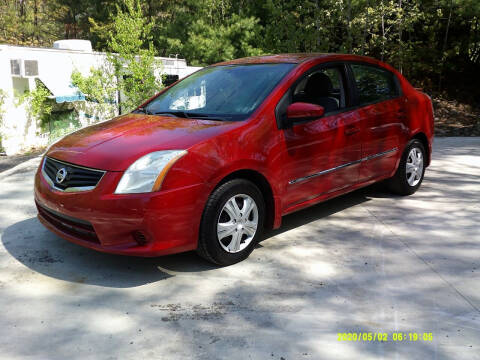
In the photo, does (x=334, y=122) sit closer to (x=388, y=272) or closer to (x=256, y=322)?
(x=388, y=272)

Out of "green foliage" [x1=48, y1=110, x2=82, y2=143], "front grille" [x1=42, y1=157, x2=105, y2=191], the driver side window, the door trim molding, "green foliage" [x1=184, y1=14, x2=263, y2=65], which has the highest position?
"green foliage" [x1=184, y1=14, x2=263, y2=65]

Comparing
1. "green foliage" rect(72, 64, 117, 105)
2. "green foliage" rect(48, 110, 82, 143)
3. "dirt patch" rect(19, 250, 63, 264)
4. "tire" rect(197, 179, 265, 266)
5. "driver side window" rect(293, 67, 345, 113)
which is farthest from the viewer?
"green foliage" rect(48, 110, 82, 143)

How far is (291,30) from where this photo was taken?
664 inches

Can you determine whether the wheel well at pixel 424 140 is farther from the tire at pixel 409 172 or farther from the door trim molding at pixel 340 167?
the door trim molding at pixel 340 167

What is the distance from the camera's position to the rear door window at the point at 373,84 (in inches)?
190

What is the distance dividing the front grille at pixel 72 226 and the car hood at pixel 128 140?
416 millimetres

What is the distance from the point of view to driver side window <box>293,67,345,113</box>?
4492 mm

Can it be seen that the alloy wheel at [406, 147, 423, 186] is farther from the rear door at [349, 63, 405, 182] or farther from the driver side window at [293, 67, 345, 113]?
the driver side window at [293, 67, 345, 113]

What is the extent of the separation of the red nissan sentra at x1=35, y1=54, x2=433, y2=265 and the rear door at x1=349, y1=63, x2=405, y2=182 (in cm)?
1

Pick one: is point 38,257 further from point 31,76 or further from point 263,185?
point 31,76

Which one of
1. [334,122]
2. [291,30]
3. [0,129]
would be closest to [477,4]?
[291,30]

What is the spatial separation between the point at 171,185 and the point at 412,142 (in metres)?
3.40

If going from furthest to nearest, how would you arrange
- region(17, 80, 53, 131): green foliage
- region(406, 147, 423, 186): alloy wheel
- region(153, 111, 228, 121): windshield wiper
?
region(17, 80, 53, 131): green foliage < region(406, 147, 423, 186): alloy wheel < region(153, 111, 228, 121): windshield wiper

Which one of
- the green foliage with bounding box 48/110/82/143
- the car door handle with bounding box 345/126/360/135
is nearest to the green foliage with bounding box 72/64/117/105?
the green foliage with bounding box 48/110/82/143
